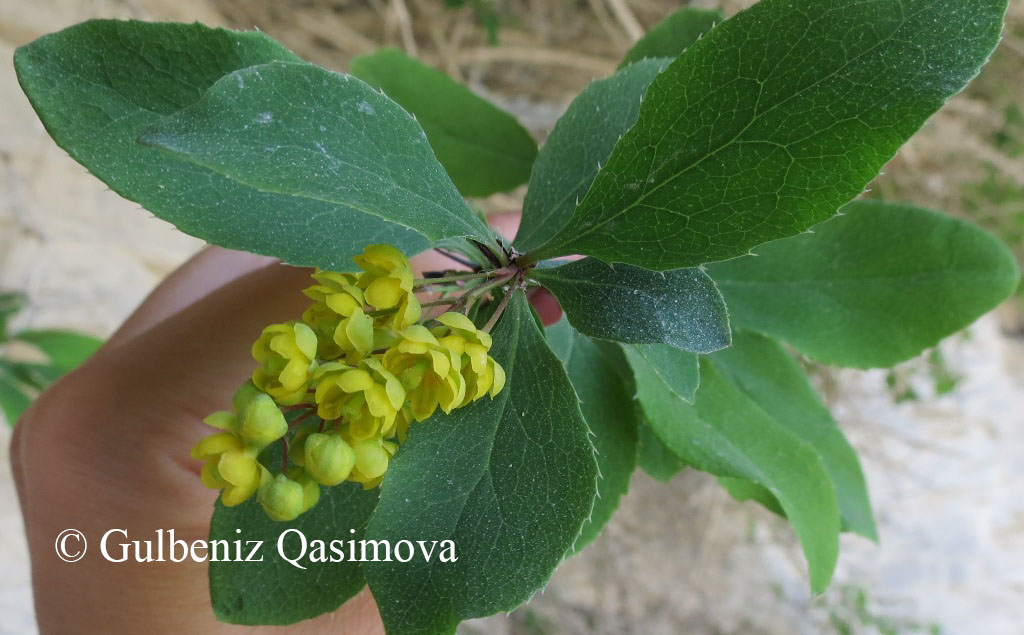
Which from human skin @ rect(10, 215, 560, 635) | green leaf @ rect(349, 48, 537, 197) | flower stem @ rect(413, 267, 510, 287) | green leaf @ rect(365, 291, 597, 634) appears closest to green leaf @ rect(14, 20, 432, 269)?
flower stem @ rect(413, 267, 510, 287)

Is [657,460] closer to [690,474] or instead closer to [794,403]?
[794,403]

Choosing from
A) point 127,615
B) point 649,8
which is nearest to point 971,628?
point 649,8

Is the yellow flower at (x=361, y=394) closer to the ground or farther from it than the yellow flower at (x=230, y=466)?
farther from it

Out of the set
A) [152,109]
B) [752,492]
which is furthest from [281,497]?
[752,492]

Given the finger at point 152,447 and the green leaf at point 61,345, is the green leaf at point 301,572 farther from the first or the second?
the green leaf at point 61,345

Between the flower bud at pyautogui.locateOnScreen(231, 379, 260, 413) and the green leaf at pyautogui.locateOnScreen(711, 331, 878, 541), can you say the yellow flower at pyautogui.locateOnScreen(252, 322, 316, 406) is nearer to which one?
the flower bud at pyautogui.locateOnScreen(231, 379, 260, 413)

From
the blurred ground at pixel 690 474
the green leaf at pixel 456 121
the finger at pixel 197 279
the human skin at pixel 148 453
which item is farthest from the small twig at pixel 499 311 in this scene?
the blurred ground at pixel 690 474
